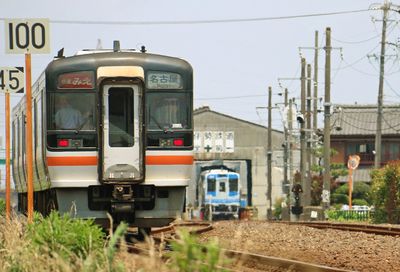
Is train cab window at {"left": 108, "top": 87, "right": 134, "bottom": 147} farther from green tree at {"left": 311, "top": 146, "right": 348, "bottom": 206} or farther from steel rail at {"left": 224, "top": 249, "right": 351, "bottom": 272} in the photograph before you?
green tree at {"left": 311, "top": 146, "right": 348, "bottom": 206}

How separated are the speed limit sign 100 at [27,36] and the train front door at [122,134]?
3.20 m

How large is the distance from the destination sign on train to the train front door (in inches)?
11.5

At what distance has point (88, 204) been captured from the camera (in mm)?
15953

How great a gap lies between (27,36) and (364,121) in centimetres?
6503

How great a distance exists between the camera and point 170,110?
16.1 meters

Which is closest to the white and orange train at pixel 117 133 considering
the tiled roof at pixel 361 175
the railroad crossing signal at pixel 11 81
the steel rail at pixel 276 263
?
the steel rail at pixel 276 263

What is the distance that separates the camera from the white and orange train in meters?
15.7

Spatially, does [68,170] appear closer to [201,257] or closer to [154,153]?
[154,153]

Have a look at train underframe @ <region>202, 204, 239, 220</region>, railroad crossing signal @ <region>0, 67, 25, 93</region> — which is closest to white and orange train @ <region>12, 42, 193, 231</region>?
railroad crossing signal @ <region>0, 67, 25, 93</region>

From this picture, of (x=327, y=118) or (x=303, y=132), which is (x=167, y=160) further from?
(x=303, y=132)

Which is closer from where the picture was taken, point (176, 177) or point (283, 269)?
point (283, 269)

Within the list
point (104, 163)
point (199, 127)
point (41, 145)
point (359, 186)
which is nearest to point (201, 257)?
point (104, 163)

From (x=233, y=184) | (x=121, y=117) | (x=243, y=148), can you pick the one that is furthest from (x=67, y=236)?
(x=243, y=148)

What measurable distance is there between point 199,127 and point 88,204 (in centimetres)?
7103
